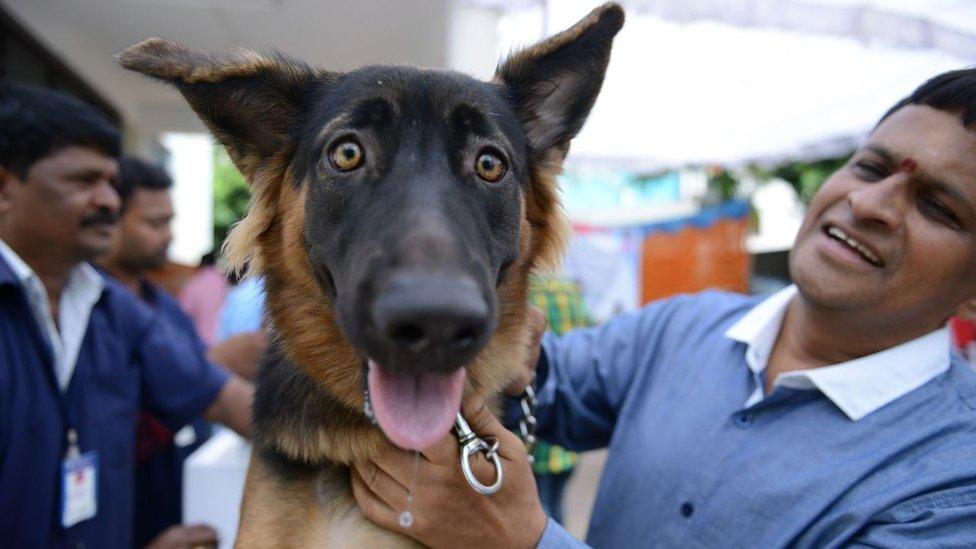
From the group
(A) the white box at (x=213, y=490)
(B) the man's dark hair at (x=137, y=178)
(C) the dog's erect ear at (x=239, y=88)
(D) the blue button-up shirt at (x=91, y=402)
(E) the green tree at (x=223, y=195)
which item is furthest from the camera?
(E) the green tree at (x=223, y=195)

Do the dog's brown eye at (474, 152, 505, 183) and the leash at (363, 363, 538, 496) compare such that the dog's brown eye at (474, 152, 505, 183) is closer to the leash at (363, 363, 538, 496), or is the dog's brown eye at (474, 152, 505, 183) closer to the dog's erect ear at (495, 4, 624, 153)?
the dog's erect ear at (495, 4, 624, 153)

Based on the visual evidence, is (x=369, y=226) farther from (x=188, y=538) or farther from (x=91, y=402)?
(x=188, y=538)

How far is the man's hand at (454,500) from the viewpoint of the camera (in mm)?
1873

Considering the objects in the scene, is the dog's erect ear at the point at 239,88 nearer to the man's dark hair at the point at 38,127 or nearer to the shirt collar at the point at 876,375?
the man's dark hair at the point at 38,127

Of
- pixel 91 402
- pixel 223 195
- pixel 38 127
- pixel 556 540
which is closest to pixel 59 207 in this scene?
pixel 38 127

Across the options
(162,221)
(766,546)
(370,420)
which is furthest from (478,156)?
(162,221)

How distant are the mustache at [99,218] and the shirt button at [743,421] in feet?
10.6

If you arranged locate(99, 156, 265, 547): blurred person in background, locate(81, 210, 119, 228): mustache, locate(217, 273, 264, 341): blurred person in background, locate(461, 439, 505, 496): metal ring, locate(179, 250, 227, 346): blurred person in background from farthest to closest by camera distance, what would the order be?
1. locate(179, 250, 227, 346): blurred person in background
2. locate(217, 273, 264, 341): blurred person in background
3. locate(99, 156, 265, 547): blurred person in background
4. locate(81, 210, 119, 228): mustache
5. locate(461, 439, 505, 496): metal ring

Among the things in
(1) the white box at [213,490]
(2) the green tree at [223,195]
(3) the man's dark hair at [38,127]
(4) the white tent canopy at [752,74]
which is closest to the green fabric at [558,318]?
(4) the white tent canopy at [752,74]

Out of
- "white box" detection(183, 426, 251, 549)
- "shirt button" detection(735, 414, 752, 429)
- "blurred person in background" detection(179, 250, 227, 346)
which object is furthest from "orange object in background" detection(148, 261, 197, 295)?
"shirt button" detection(735, 414, 752, 429)

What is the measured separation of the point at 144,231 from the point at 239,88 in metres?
3.72

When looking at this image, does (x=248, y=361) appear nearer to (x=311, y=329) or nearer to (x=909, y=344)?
(x=311, y=329)

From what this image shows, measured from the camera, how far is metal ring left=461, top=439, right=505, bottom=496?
180 centimetres

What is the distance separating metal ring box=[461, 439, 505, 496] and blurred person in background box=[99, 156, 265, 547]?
1.26 metres
